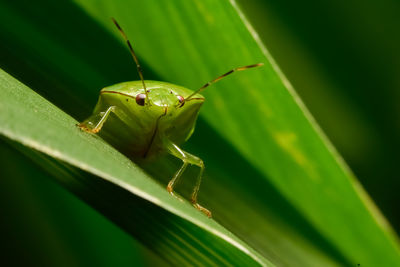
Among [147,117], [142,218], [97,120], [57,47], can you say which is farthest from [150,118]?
[142,218]

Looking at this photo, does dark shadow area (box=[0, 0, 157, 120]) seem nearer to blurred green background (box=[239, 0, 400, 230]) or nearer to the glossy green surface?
the glossy green surface

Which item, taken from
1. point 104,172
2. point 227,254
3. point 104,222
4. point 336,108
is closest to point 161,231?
point 227,254

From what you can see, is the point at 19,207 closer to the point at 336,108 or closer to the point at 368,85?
the point at 336,108

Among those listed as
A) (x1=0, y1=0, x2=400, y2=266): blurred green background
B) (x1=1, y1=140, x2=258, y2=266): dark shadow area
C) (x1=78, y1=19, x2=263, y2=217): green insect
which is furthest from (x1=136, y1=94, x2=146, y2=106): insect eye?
(x1=0, y1=0, x2=400, y2=266): blurred green background

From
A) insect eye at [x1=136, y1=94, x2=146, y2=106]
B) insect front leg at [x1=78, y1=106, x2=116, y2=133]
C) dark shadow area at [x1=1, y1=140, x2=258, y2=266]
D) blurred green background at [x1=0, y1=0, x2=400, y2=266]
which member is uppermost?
blurred green background at [x1=0, y1=0, x2=400, y2=266]

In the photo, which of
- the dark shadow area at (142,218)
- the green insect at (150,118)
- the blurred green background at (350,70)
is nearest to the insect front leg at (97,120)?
the green insect at (150,118)

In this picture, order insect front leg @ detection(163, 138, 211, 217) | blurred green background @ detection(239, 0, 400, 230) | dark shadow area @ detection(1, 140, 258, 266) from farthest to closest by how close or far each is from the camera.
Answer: blurred green background @ detection(239, 0, 400, 230) → insect front leg @ detection(163, 138, 211, 217) → dark shadow area @ detection(1, 140, 258, 266)

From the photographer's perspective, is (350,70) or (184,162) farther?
(350,70)

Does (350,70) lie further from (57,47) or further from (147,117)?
(57,47)
